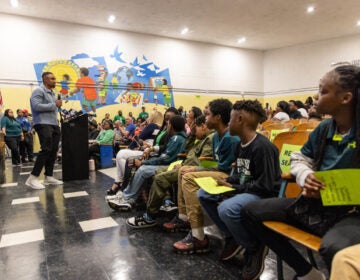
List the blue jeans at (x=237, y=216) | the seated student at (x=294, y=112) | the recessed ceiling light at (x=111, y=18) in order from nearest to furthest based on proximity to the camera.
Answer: the blue jeans at (x=237, y=216) → the seated student at (x=294, y=112) → the recessed ceiling light at (x=111, y=18)

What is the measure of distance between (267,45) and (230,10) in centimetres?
480

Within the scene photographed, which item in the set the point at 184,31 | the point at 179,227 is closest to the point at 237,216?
the point at 179,227

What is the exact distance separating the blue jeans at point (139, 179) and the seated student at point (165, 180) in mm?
279

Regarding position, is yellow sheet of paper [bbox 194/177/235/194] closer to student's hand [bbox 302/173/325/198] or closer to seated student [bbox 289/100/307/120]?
student's hand [bbox 302/173/325/198]

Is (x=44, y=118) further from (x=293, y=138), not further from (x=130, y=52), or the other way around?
(x=130, y=52)

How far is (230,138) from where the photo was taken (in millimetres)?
1979

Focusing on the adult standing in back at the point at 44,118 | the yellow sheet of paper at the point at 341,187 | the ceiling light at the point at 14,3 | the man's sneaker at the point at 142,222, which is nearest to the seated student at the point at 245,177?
the yellow sheet of paper at the point at 341,187

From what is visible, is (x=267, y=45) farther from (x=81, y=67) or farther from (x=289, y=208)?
(x=289, y=208)

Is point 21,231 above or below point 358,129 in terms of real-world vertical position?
below

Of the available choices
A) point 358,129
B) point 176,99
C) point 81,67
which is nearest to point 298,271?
point 358,129

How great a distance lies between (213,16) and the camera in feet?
30.3

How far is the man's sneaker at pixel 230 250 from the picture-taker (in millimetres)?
1790

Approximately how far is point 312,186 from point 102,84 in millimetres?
9505

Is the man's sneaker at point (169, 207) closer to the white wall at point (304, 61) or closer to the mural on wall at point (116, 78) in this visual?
the mural on wall at point (116, 78)
